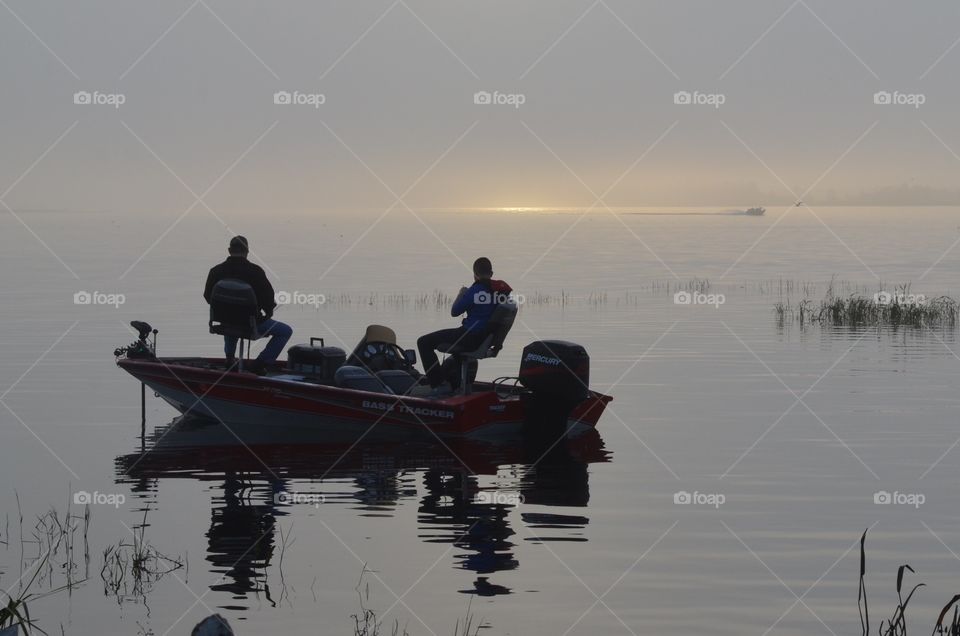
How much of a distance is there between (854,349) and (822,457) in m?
11.7

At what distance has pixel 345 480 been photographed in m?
14.4

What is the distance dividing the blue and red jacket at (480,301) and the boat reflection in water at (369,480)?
1.41m

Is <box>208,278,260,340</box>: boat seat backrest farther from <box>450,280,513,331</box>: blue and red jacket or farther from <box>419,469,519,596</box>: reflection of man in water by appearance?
<box>419,469,519,596</box>: reflection of man in water

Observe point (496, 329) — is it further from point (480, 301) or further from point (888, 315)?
point (888, 315)

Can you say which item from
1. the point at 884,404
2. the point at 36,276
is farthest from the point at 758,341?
the point at 36,276

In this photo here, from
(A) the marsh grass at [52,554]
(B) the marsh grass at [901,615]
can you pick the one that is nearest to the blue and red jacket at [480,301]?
(A) the marsh grass at [52,554]

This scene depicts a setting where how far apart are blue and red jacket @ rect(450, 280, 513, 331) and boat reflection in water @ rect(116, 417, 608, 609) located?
55.6 inches

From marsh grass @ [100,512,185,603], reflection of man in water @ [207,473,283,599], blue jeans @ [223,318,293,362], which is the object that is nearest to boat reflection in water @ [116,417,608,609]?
reflection of man in water @ [207,473,283,599]

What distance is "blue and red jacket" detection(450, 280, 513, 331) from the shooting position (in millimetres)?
16219

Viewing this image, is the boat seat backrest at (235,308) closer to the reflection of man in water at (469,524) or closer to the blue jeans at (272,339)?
the blue jeans at (272,339)

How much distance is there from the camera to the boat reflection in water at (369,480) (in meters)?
11.2

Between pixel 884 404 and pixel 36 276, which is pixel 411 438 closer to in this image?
pixel 884 404

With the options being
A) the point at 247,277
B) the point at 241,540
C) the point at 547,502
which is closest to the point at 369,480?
the point at 547,502

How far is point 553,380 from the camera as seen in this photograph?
53.7 feet
